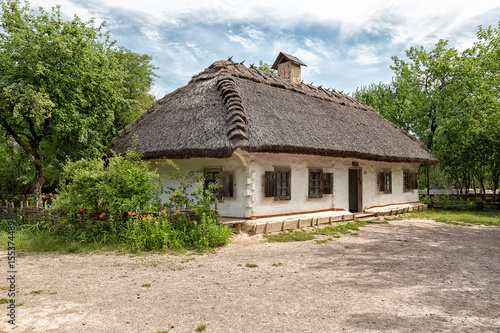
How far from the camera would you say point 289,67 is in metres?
16.3

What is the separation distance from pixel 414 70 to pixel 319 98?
10.4 meters

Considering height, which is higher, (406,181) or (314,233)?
(406,181)

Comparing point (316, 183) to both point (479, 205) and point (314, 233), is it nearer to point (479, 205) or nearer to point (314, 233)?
point (314, 233)

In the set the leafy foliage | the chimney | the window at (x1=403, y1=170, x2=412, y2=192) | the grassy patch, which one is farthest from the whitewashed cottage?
the chimney

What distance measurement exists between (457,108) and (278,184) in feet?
43.9

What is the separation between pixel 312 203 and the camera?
11352 millimetres

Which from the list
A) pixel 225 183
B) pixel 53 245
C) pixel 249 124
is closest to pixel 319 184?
pixel 225 183

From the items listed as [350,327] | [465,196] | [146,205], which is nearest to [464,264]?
[350,327]

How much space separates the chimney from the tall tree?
7973 mm

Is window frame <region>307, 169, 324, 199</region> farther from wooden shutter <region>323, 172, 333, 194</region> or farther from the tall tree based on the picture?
the tall tree

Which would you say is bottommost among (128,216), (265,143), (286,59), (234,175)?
(128,216)

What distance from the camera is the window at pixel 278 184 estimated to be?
987 centimetres

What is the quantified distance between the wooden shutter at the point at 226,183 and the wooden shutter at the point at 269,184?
1.01 meters

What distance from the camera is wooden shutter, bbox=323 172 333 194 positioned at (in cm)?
1164
